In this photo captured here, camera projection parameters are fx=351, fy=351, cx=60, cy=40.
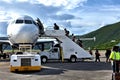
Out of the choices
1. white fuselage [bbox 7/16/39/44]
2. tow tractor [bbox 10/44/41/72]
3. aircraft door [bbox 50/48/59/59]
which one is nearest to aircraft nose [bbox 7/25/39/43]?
white fuselage [bbox 7/16/39/44]

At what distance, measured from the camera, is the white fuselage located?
1212 inches

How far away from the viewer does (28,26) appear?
31.7 m

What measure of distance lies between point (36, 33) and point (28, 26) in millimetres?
1200

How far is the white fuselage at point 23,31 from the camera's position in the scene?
30.8 meters

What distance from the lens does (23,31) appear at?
101ft

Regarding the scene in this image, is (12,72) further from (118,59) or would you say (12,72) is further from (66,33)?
(66,33)

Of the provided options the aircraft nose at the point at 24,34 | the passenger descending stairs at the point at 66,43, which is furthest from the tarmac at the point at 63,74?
the passenger descending stairs at the point at 66,43

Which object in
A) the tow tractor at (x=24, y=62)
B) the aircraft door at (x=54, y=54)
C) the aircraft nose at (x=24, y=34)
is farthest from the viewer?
the aircraft door at (x=54, y=54)

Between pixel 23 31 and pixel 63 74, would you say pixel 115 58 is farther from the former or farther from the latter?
pixel 23 31

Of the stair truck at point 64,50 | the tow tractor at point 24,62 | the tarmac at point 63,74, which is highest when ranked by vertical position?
the stair truck at point 64,50

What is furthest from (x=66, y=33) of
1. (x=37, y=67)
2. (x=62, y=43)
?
(x=37, y=67)

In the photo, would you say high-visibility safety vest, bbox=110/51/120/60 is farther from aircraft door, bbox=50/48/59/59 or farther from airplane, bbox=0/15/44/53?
aircraft door, bbox=50/48/59/59

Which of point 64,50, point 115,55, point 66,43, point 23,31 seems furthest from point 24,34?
point 115,55

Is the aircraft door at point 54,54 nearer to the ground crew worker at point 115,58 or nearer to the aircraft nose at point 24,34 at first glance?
the aircraft nose at point 24,34
